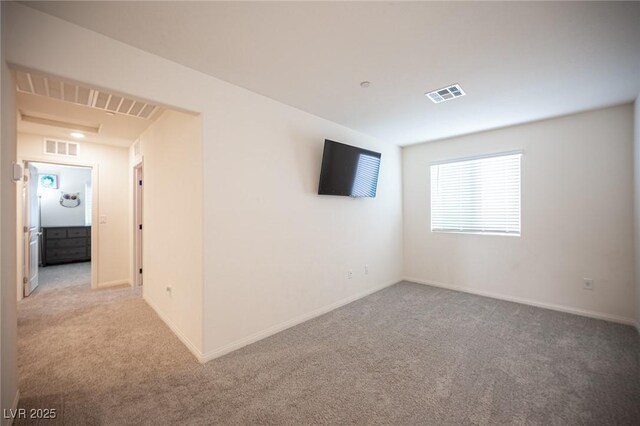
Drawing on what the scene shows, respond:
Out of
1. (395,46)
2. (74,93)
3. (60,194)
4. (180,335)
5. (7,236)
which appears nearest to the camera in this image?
(7,236)

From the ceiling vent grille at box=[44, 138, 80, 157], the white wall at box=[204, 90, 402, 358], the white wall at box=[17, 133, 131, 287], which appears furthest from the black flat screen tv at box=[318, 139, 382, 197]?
the ceiling vent grille at box=[44, 138, 80, 157]

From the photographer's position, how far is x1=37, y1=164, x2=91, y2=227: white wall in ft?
22.7

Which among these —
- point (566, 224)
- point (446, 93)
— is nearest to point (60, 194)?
point (446, 93)

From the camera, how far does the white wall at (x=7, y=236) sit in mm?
1479

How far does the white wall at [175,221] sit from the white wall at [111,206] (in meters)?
Answer: 1.49

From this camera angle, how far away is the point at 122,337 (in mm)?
2812

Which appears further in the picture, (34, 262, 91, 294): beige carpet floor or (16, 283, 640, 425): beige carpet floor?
(34, 262, 91, 294): beige carpet floor

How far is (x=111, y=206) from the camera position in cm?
475

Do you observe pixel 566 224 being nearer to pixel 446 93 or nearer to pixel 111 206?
pixel 446 93

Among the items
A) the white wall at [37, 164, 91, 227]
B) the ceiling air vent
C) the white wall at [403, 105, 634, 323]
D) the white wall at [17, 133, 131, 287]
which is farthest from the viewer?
the white wall at [37, 164, 91, 227]

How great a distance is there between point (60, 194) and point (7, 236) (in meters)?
7.54

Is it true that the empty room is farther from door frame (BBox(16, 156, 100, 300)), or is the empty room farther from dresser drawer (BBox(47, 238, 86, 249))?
dresser drawer (BBox(47, 238, 86, 249))

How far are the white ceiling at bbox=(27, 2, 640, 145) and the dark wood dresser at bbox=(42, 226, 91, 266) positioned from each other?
7.06 m

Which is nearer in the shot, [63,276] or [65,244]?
[63,276]
